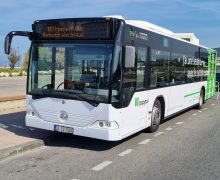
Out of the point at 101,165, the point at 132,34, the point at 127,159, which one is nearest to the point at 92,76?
the point at 132,34

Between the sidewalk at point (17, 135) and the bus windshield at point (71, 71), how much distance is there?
41.4 inches

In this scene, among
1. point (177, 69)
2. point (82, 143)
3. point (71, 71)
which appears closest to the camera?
point (71, 71)

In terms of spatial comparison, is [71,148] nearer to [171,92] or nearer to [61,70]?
[61,70]

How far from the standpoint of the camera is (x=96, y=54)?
8.48 m

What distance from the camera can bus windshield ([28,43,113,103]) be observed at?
27.6 feet

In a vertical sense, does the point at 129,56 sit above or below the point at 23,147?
above

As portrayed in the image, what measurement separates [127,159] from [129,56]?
6.96 feet

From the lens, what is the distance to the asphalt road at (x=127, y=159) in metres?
6.86

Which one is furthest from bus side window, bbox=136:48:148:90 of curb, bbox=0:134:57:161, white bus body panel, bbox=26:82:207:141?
curb, bbox=0:134:57:161

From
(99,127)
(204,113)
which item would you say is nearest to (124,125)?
(99,127)

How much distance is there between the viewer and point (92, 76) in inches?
338

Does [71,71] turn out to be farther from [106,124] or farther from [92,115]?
[106,124]

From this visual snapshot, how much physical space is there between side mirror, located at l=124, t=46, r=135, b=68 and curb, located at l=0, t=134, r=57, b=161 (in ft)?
8.58

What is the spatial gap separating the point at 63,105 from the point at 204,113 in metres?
8.84
